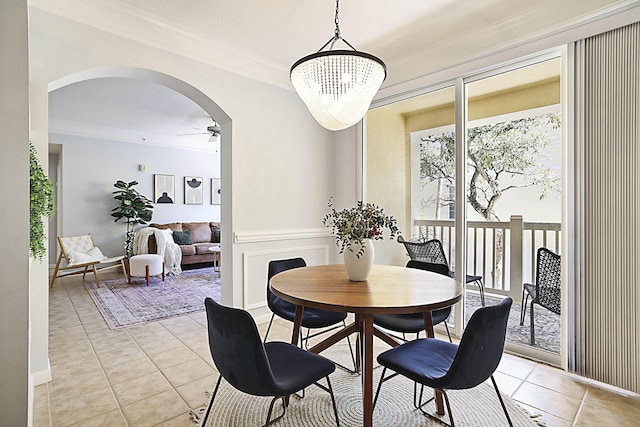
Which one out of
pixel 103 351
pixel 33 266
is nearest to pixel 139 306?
pixel 103 351

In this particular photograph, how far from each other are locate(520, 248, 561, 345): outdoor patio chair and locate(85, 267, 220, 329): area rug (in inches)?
138

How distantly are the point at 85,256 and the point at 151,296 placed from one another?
1486 mm

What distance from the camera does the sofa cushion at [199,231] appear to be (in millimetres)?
7203

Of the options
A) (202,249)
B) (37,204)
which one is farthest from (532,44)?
(202,249)

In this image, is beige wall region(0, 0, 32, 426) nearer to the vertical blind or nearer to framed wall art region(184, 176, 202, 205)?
the vertical blind

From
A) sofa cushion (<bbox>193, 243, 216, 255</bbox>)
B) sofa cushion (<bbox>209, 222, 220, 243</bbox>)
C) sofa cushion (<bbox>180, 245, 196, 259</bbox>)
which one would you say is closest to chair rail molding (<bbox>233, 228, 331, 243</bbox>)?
sofa cushion (<bbox>193, 243, 216, 255</bbox>)

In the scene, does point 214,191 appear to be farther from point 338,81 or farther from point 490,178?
point 338,81

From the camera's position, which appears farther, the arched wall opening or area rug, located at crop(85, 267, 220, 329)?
area rug, located at crop(85, 267, 220, 329)

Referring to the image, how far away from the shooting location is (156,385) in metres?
2.25

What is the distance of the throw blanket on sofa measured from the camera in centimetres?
599

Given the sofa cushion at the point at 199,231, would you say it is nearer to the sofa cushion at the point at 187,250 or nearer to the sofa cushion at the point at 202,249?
the sofa cushion at the point at 202,249

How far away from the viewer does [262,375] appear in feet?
4.32

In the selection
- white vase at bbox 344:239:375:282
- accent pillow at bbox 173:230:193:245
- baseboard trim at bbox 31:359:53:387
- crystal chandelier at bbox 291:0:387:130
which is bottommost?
baseboard trim at bbox 31:359:53:387

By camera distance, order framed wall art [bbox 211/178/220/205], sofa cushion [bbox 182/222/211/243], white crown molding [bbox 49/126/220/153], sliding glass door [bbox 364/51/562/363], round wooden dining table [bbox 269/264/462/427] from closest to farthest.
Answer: round wooden dining table [bbox 269/264/462/427], sliding glass door [bbox 364/51/562/363], white crown molding [bbox 49/126/220/153], sofa cushion [bbox 182/222/211/243], framed wall art [bbox 211/178/220/205]
